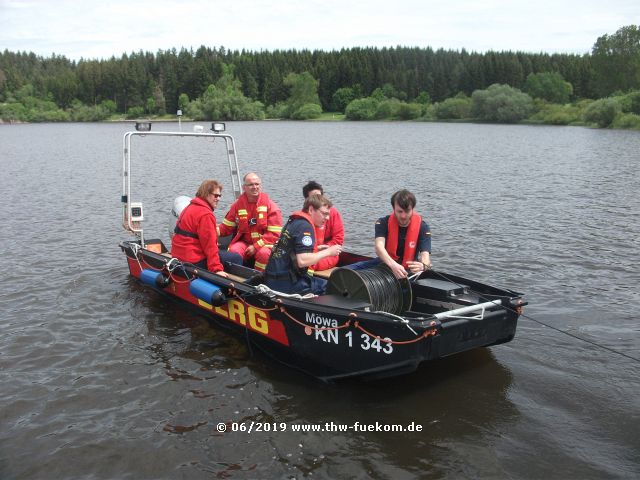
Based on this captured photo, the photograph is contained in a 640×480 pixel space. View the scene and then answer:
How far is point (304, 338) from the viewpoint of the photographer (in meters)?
6.58

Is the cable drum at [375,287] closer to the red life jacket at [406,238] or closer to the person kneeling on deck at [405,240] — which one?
the person kneeling on deck at [405,240]

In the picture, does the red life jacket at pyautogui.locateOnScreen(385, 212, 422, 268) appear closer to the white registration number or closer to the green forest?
the white registration number

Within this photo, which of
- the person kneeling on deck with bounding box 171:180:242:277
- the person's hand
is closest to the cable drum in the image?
the person's hand

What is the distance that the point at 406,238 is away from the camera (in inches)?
284

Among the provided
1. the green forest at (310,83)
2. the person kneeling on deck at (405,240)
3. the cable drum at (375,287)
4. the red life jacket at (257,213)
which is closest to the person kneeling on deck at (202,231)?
the red life jacket at (257,213)

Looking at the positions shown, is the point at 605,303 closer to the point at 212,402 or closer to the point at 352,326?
the point at 352,326

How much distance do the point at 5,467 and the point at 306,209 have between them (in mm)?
3739

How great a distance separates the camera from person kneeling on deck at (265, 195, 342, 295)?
6.62m

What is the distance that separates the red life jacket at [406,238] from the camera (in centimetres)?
720

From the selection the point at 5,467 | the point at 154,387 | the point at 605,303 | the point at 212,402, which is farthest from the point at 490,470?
the point at 605,303

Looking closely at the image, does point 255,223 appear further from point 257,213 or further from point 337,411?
point 337,411

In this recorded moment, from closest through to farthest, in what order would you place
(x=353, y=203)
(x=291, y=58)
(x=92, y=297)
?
1. (x=92, y=297)
2. (x=353, y=203)
3. (x=291, y=58)

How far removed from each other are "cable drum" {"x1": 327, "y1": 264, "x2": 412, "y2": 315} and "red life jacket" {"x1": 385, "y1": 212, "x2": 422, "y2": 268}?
0.46m

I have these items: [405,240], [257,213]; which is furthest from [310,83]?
[405,240]
